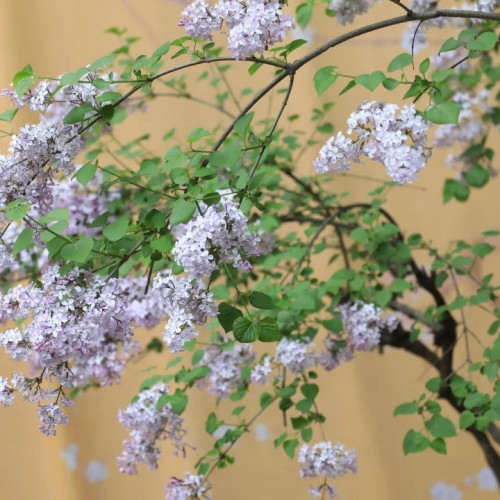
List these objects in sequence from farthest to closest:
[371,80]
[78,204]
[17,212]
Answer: [78,204]
[371,80]
[17,212]

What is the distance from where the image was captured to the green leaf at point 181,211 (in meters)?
0.61

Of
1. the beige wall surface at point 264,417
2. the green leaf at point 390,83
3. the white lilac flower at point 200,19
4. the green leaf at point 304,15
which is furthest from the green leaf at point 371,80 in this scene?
the beige wall surface at point 264,417

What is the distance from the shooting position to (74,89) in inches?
26.7

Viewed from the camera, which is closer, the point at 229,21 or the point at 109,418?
the point at 229,21

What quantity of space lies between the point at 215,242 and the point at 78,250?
105 mm

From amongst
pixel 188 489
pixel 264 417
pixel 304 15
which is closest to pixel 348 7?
pixel 304 15

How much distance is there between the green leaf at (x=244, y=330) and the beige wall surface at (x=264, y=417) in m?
0.92

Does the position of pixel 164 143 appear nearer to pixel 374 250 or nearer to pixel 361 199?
pixel 361 199

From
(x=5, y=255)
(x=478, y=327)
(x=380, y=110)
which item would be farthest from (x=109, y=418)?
(x=380, y=110)

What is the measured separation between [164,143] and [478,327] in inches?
30.5

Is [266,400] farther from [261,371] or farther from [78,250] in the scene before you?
[78,250]

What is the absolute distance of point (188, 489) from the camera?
0.95 metres

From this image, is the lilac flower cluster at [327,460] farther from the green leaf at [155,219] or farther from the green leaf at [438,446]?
the green leaf at [155,219]

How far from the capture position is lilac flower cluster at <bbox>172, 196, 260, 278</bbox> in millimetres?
564
